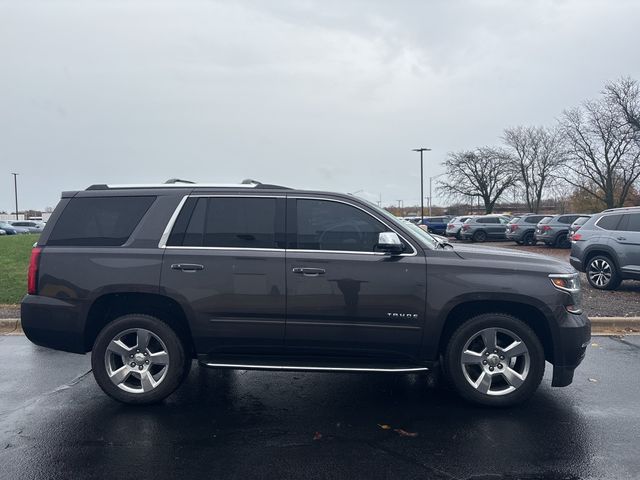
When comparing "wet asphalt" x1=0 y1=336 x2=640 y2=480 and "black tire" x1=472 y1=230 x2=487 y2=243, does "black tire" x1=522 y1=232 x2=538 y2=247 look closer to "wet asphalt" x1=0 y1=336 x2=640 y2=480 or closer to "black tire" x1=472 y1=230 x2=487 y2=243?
"black tire" x1=472 y1=230 x2=487 y2=243

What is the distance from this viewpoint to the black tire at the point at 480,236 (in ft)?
101

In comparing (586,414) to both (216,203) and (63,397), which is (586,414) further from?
(63,397)

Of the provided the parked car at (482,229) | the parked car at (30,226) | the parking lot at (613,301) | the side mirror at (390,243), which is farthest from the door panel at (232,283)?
the parked car at (30,226)

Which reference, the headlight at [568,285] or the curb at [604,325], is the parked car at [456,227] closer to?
the curb at [604,325]

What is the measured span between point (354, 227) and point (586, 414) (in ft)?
8.29

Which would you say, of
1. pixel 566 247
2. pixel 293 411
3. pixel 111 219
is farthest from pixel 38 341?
pixel 566 247

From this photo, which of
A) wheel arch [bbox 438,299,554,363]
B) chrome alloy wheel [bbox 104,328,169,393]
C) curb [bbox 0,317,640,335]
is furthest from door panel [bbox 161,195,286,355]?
curb [bbox 0,317,640,335]

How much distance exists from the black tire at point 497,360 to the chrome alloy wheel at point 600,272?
707 cm

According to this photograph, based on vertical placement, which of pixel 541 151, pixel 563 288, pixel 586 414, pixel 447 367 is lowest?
pixel 586 414

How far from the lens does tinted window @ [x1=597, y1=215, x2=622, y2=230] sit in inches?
411

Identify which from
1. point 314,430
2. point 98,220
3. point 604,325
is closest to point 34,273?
point 98,220

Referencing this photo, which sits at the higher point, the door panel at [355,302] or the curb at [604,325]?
the door panel at [355,302]

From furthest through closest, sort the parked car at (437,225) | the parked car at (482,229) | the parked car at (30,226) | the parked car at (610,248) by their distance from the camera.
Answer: the parked car at (30,226) → the parked car at (437,225) → the parked car at (482,229) → the parked car at (610,248)

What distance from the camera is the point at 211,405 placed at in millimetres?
4691
